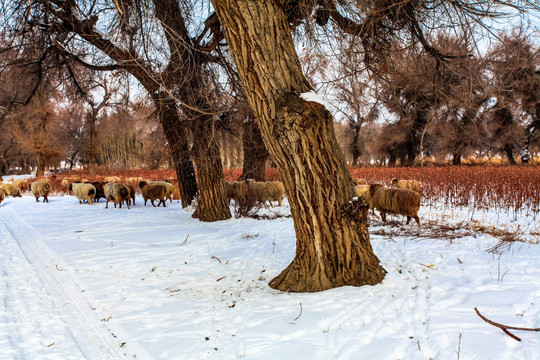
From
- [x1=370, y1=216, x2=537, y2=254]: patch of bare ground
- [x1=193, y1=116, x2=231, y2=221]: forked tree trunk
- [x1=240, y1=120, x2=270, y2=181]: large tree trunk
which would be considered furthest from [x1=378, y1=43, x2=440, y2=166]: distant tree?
[x1=240, y1=120, x2=270, y2=181]: large tree trunk

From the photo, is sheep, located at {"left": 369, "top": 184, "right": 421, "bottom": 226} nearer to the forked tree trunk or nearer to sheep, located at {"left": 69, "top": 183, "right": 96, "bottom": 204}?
the forked tree trunk

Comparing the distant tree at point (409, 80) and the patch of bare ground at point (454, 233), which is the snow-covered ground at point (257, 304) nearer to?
the patch of bare ground at point (454, 233)

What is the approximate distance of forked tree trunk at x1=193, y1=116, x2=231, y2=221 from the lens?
26.2ft

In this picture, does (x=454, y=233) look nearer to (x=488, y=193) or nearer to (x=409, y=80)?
(x=409, y=80)

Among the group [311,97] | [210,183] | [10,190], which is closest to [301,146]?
[311,97]

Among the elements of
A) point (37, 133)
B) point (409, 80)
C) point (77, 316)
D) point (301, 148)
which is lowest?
point (77, 316)

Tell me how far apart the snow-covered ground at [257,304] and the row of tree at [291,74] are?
0.54 metres

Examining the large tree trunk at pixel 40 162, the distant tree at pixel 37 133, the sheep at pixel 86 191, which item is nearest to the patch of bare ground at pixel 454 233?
the sheep at pixel 86 191

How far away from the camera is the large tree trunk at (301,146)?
318 centimetres

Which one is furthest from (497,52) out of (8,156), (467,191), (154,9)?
(8,156)

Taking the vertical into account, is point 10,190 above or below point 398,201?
below

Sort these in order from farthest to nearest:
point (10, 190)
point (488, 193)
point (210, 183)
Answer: point (10, 190) < point (488, 193) < point (210, 183)

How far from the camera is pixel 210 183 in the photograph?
8242 mm

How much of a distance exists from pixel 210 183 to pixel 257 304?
17.4 ft
